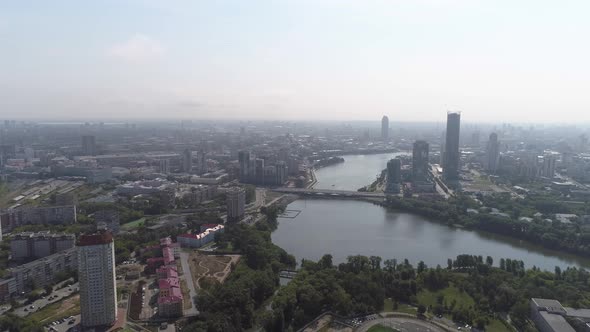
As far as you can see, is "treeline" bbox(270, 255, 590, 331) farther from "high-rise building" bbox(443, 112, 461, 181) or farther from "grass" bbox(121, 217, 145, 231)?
"high-rise building" bbox(443, 112, 461, 181)

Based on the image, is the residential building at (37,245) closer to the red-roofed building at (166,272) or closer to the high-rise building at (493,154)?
the red-roofed building at (166,272)

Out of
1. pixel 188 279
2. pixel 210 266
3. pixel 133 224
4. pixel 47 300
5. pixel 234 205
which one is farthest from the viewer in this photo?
pixel 234 205

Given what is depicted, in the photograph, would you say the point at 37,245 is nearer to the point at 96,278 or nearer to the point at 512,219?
A: the point at 96,278

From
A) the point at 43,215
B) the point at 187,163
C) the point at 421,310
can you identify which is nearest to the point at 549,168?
the point at 421,310

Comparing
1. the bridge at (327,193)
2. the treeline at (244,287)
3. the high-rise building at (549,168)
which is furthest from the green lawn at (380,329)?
the high-rise building at (549,168)

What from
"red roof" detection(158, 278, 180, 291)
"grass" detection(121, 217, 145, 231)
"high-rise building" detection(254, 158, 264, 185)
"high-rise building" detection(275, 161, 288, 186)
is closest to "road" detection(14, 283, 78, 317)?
"red roof" detection(158, 278, 180, 291)

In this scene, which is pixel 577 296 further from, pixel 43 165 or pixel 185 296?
pixel 43 165
